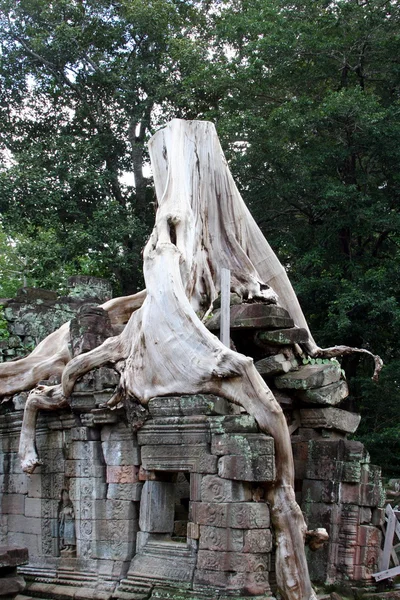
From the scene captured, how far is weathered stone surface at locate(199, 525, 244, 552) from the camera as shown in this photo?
6418 mm

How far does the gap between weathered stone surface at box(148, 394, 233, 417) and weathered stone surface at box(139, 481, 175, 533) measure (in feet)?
2.27

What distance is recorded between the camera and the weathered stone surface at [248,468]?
21.3ft

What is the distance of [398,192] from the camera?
48.4 ft

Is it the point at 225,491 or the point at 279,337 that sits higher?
the point at 279,337

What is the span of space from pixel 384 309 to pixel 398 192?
2697 mm

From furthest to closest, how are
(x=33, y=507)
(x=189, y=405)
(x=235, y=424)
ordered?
(x=33, y=507), (x=189, y=405), (x=235, y=424)

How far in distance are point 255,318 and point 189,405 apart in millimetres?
1535

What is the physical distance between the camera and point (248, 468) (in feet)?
21.3

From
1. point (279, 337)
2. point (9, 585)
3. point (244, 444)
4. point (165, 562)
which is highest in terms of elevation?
point (279, 337)

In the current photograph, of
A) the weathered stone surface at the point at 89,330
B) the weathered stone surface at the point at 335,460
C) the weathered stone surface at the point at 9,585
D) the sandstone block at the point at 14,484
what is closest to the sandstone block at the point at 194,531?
the weathered stone surface at the point at 9,585

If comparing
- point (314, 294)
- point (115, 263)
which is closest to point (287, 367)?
point (314, 294)

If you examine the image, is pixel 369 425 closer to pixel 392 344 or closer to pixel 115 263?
pixel 392 344

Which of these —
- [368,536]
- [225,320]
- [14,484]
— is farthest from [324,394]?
[14,484]

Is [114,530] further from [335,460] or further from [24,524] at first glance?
[335,460]
